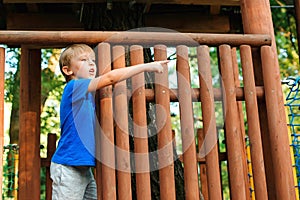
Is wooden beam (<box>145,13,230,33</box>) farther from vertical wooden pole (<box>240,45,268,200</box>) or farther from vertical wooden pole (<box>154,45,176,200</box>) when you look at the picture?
vertical wooden pole (<box>154,45,176,200</box>)

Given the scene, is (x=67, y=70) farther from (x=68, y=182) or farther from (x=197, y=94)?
(x=197, y=94)

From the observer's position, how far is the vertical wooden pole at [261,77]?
9.02 ft

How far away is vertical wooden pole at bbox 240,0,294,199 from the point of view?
9.02ft

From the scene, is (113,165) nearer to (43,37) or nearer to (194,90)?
(194,90)

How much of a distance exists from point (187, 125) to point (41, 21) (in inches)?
113

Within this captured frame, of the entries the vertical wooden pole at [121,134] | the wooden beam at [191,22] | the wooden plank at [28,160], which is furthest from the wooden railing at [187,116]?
the wooden beam at [191,22]

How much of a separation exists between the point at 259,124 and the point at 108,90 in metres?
0.92

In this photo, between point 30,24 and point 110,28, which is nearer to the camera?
point 110,28

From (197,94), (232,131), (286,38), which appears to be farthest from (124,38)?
(286,38)

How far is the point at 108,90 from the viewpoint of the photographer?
8.43ft

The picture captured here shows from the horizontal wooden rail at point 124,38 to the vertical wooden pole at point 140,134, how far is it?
0.27 feet

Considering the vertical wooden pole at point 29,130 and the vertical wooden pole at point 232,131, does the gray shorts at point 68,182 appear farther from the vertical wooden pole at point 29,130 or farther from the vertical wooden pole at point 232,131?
the vertical wooden pole at point 29,130

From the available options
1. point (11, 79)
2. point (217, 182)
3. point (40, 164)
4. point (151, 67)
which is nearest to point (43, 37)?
point (151, 67)

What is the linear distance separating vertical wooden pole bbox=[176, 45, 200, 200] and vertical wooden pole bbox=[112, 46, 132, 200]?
1.05 feet
